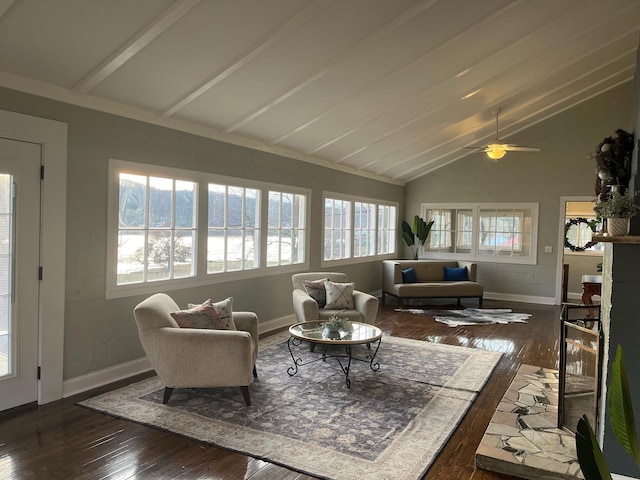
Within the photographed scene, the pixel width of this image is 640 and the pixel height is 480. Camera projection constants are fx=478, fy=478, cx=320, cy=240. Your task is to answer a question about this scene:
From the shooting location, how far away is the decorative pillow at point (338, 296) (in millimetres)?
5445

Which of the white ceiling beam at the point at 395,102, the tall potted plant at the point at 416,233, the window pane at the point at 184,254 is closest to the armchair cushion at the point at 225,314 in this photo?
the window pane at the point at 184,254

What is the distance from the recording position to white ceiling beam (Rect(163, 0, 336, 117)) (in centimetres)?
337

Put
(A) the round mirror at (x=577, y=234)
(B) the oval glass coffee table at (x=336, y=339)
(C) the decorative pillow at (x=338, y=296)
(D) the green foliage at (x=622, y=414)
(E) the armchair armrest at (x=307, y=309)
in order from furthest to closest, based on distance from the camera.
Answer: (A) the round mirror at (x=577, y=234), (C) the decorative pillow at (x=338, y=296), (E) the armchair armrest at (x=307, y=309), (B) the oval glass coffee table at (x=336, y=339), (D) the green foliage at (x=622, y=414)

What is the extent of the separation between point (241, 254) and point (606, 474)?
A: 15.8ft

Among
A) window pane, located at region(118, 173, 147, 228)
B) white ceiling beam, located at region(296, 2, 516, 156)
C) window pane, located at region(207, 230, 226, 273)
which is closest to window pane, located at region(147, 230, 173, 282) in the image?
window pane, located at region(118, 173, 147, 228)

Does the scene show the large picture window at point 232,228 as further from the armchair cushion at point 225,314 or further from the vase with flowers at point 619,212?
the vase with flowers at point 619,212

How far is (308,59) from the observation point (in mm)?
4070

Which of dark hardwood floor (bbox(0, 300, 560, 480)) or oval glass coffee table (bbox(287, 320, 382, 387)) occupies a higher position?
oval glass coffee table (bbox(287, 320, 382, 387))

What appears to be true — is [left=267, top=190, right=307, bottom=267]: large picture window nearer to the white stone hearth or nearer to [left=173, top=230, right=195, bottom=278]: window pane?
[left=173, top=230, right=195, bottom=278]: window pane

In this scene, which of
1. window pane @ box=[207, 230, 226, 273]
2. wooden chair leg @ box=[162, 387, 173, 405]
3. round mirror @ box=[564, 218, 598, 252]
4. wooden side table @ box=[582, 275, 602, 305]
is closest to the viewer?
wooden chair leg @ box=[162, 387, 173, 405]

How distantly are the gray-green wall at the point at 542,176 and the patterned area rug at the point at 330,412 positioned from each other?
4.77 m

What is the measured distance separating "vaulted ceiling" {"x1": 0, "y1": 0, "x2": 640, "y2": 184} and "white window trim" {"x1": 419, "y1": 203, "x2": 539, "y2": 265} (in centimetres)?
266

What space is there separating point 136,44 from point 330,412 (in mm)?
2971

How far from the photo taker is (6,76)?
10.9 feet
